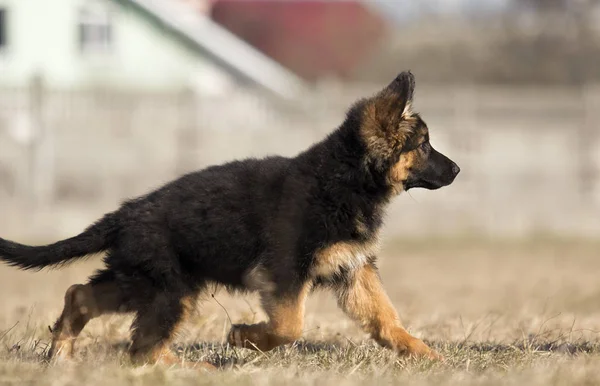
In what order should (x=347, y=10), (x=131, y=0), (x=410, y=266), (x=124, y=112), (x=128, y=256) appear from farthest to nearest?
(x=347, y=10)
(x=131, y=0)
(x=124, y=112)
(x=410, y=266)
(x=128, y=256)

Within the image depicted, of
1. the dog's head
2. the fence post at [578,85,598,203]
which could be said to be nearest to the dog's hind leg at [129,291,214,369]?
the dog's head

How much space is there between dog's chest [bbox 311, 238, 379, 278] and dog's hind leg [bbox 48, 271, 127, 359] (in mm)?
1178

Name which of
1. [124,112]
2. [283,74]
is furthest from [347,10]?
[124,112]

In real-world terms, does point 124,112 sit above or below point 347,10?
below

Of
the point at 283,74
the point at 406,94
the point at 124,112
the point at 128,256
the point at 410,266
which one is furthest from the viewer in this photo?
the point at 283,74

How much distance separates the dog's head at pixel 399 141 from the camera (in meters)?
6.43

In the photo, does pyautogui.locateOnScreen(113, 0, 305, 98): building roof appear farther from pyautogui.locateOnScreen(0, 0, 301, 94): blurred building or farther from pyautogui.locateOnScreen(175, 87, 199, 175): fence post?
pyautogui.locateOnScreen(175, 87, 199, 175): fence post

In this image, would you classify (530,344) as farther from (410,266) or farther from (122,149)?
(122,149)

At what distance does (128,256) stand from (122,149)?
13.5m

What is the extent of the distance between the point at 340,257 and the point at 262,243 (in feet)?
1.54

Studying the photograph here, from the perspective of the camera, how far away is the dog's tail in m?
6.25

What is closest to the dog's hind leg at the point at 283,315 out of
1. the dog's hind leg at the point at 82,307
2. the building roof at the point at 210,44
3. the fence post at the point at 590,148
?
the dog's hind leg at the point at 82,307

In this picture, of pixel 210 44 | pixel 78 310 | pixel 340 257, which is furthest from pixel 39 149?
pixel 340 257

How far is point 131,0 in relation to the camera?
28953 mm
